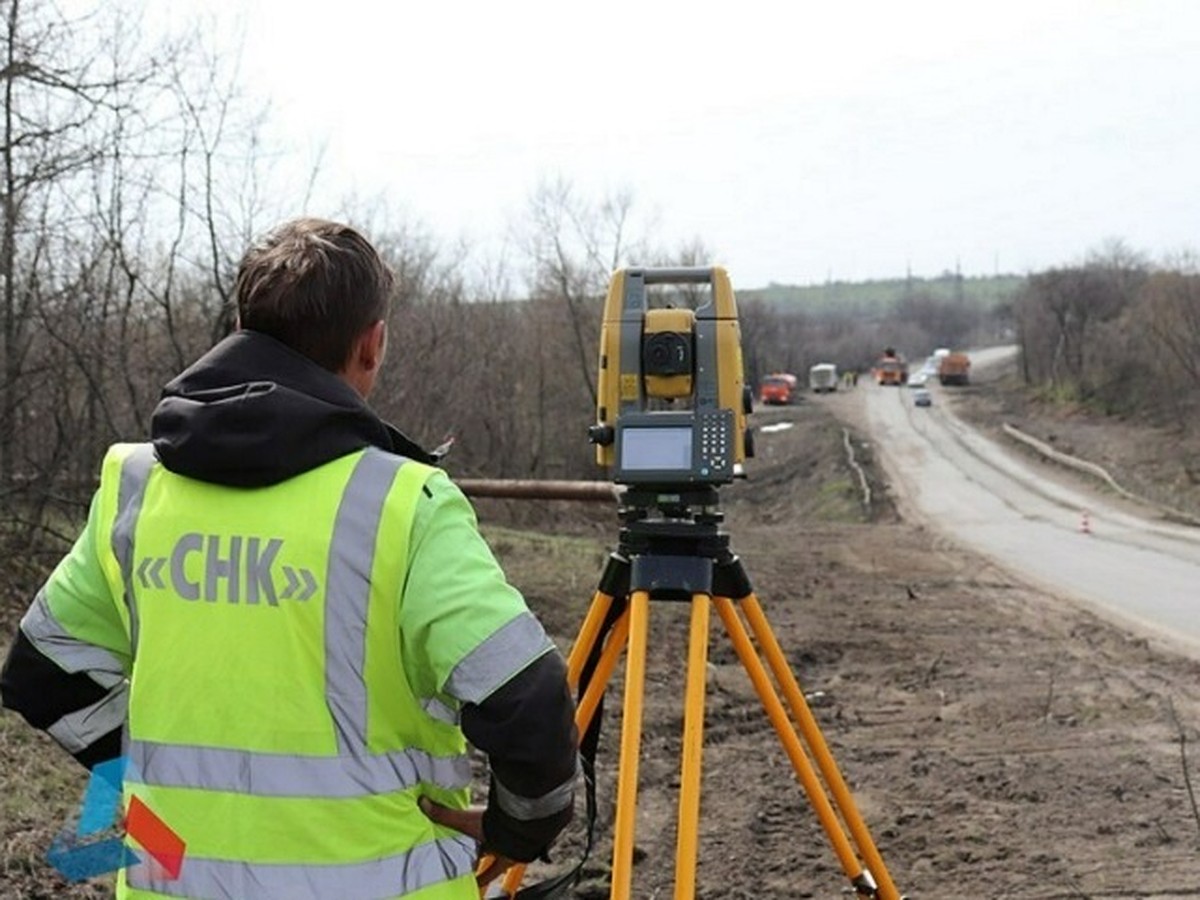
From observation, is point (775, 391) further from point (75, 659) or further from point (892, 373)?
point (75, 659)

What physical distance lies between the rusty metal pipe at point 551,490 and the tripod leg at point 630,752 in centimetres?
366

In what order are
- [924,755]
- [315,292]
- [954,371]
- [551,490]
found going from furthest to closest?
[954,371] → [551,490] → [924,755] → [315,292]

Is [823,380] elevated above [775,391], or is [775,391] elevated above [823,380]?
[823,380]

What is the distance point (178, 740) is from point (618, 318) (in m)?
1.65

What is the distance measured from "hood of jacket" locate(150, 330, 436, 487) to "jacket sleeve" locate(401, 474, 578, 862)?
5.6 inches

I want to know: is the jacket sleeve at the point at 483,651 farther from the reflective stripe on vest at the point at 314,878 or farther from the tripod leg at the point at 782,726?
the tripod leg at the point at 782,726

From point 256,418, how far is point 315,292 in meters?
0.19

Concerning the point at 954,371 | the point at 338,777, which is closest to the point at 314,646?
the point at 338,777

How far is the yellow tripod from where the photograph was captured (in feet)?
8.57

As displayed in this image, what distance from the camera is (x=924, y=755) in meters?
4.96

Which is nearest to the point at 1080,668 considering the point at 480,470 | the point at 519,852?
the point at 519,852

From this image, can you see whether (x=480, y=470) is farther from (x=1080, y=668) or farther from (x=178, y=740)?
(x=178, y=740)

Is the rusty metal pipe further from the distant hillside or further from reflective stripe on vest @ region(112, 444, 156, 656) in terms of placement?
the distant hillside

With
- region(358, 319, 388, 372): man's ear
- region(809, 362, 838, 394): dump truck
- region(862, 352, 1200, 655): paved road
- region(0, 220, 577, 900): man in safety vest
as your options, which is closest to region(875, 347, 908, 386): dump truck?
region(809, 362, 838, 394): dump truck
